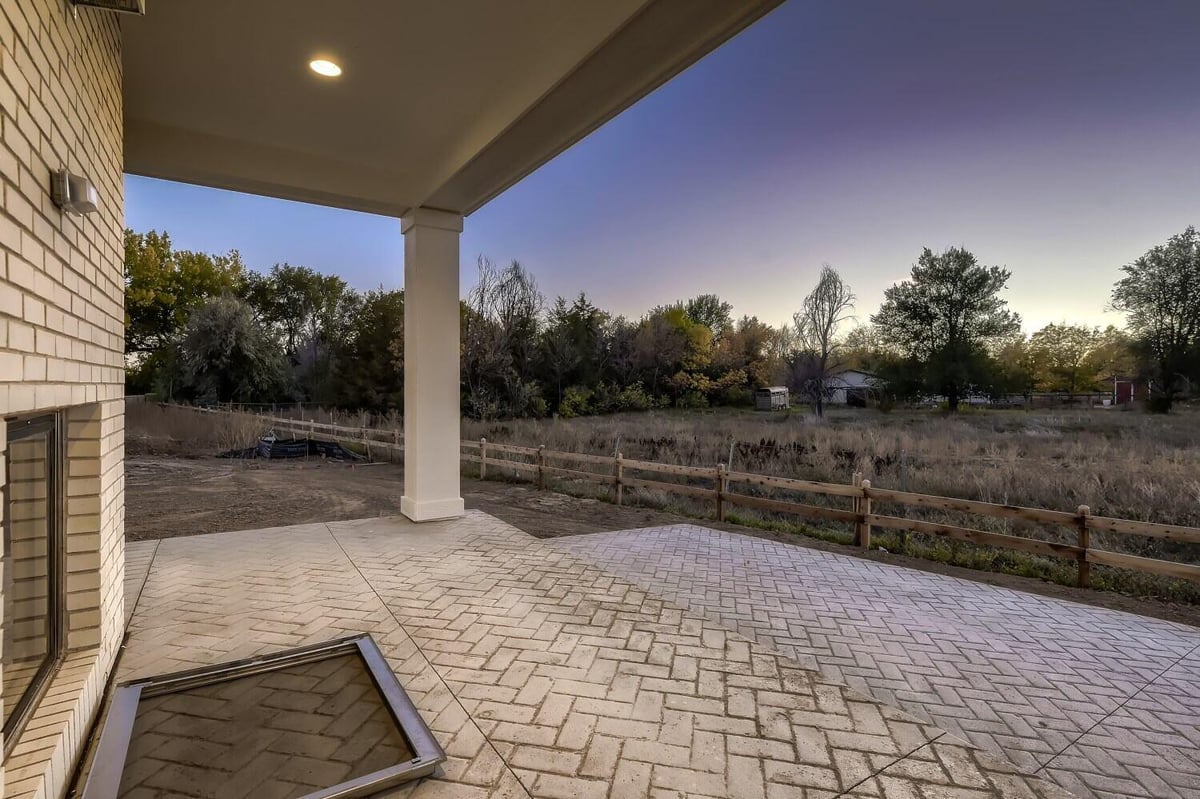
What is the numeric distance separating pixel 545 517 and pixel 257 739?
5.28 metres

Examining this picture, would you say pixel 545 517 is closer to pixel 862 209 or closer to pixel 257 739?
pixel 257 739

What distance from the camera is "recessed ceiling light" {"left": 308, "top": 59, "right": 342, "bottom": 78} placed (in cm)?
308

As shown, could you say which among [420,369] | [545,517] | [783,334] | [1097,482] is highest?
[783,334]

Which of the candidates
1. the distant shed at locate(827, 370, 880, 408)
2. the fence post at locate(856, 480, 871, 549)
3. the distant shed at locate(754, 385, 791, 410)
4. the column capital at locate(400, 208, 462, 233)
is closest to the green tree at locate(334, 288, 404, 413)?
the distant shed at locate(754, 385, 791, 410)

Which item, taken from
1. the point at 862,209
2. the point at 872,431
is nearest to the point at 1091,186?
the point at 862,209

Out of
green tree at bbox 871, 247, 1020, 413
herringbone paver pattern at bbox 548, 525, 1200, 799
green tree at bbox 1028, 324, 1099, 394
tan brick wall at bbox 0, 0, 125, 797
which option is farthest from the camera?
green tree at bbox 871, 247, 1020, 413

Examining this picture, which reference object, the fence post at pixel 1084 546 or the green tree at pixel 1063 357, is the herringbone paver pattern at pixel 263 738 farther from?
the green tree at pixel 1063 357

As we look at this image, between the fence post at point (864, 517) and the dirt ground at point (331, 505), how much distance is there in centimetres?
20

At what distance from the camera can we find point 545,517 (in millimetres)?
7176

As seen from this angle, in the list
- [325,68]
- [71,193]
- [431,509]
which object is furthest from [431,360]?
[71,193]

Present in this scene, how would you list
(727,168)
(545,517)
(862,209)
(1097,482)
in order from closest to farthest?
(1097,482)
(545,517)
(862,209)
(727,168)

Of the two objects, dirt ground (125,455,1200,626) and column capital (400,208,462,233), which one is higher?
column capital (400,208,462,233)

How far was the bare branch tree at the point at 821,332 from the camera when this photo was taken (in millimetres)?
8891

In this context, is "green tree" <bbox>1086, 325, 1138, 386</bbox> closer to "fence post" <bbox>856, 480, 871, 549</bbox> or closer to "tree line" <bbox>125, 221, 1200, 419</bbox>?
"tree line" <bbox>125, 221, 1200, 419</bbox>
